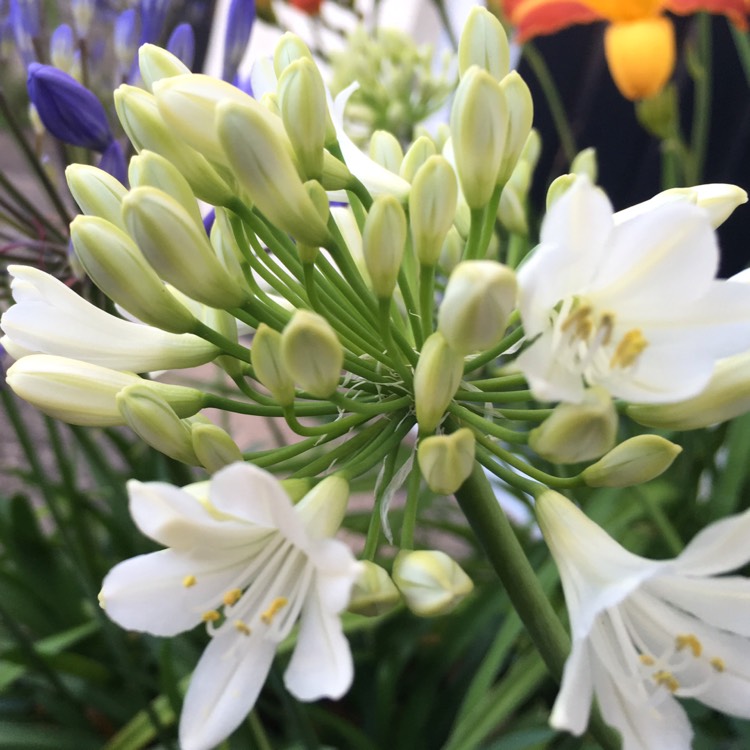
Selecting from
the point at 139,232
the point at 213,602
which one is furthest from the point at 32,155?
the point at 213,602

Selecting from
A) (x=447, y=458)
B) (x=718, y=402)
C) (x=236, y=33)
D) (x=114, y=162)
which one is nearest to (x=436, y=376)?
(x=447, y=458)

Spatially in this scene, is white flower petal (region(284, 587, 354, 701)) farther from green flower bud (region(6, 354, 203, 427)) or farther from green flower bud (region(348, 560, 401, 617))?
green flower bud (region(6, 354, 203, 427))

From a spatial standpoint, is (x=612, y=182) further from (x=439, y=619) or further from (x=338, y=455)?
(x=338, y=455)

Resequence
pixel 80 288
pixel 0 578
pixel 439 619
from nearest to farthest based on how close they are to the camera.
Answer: pixel 80 288 < pixel 0 578 < pixel 439 619

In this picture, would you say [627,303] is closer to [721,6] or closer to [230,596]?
[230,596]

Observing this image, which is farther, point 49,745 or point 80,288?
point 49,745
